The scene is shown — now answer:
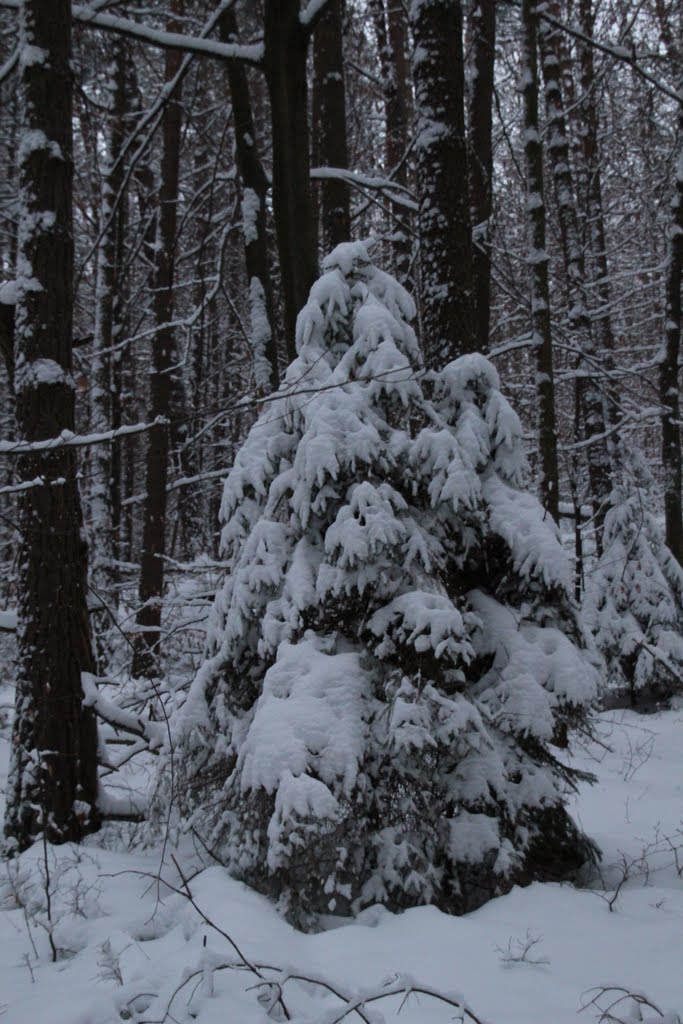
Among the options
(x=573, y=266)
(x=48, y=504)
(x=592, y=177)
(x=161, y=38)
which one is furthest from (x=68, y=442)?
(x=592, y=177)

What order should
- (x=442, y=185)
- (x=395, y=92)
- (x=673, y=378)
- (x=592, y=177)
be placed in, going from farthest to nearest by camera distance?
1. (x=592, y=177)
2. (x=673, y=378)
3. (x=395, y=92)
4. (x=442, y=185)

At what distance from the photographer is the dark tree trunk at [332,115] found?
25.4 ft

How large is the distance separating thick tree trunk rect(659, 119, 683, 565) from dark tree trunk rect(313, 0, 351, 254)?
585cm

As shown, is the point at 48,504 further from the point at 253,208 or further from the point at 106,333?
the point at 106,333

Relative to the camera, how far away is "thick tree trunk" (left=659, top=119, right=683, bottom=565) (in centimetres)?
1138

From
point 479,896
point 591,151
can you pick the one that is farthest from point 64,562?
point 591,151

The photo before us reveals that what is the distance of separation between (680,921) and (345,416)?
2.78 metres

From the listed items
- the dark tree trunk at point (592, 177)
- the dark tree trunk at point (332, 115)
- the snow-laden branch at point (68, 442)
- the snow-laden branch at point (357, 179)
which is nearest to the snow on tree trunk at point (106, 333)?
the dark tree trunk at point (332, 115)

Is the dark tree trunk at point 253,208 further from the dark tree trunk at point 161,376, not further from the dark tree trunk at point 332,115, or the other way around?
the dark tree trunk at point 161,376

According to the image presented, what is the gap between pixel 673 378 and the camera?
38.2 ft

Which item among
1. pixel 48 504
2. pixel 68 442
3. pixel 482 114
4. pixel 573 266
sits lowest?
pixel 48 504

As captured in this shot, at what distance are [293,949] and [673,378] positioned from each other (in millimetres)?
10487

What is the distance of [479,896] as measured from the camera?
3848 millimetres

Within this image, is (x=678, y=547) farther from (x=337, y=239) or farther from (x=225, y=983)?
(x=225, y=983)
